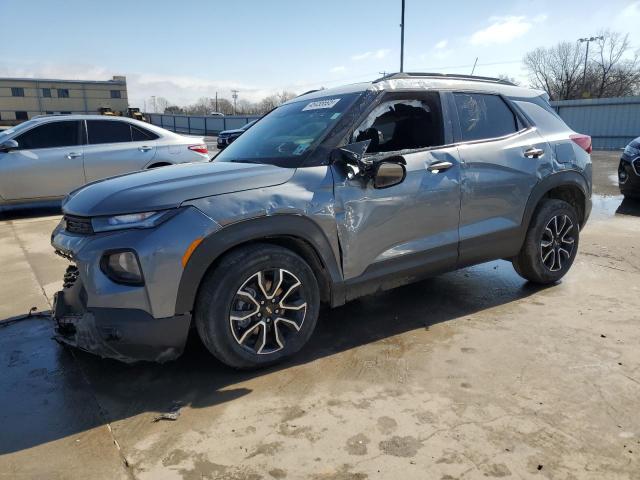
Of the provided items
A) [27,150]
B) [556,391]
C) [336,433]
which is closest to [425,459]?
[336,433]

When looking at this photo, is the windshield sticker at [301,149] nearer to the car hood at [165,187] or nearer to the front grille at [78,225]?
the car hood at [165,187]

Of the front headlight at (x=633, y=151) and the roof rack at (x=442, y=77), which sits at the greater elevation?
the roof rack at (x=442, y=77)

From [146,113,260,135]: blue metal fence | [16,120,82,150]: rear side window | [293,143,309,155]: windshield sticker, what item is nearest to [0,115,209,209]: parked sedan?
[16,120,82,150]: rear side window

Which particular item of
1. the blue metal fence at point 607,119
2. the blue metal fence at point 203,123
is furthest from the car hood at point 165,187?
the blue metal fence at point 203,123

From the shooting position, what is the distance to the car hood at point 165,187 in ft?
9.22

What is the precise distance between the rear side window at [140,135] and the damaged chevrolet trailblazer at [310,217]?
16.3 ft

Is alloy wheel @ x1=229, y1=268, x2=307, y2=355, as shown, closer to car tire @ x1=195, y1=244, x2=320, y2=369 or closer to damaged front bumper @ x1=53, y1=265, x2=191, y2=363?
car tire @ x1=195, y1=244, x2=320, y2=369

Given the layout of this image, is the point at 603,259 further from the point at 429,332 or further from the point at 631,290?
the point at 429,332

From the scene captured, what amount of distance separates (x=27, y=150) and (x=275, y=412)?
7.26m

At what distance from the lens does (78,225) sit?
296 centimetres

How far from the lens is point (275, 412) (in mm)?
2740

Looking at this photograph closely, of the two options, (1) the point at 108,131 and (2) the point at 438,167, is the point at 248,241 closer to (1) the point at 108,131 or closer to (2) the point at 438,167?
(2) the point at 438,167

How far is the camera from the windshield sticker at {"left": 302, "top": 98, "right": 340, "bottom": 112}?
3.69 m

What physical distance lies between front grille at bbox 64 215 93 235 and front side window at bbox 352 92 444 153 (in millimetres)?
1938
